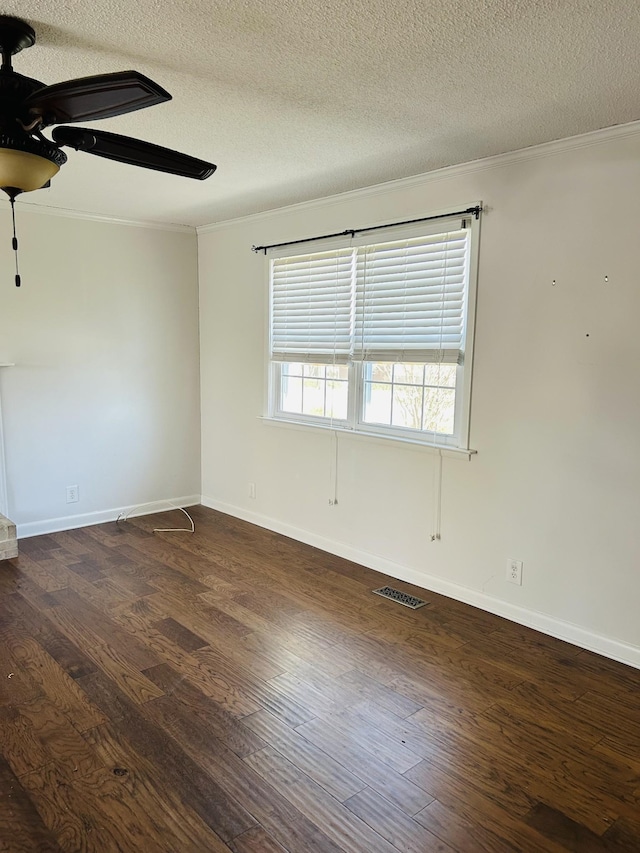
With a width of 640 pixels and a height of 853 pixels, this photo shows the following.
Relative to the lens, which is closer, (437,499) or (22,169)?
(22,169)

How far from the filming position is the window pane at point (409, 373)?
11.6ft

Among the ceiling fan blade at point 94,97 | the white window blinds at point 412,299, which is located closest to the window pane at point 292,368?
the white window blinds at point 412,299

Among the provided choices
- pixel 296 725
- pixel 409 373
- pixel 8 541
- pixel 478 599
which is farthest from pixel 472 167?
pixel 8 541

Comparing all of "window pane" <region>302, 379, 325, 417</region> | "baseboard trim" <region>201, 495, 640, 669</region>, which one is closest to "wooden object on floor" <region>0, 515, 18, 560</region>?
"baseboard trim" <region>201, 495, 640, 669</region>

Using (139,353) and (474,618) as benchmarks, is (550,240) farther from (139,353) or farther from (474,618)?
(139,353)

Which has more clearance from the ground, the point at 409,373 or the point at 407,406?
the point at 409,373

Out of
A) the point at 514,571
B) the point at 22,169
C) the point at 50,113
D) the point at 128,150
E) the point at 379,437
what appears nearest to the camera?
the point at 50,113

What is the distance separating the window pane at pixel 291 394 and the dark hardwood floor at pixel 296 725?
1.41 m

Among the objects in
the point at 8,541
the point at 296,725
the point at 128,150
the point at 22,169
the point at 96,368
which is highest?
the point at 128,150

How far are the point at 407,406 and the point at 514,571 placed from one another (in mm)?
1142

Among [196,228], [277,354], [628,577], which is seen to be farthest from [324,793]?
[196,228]

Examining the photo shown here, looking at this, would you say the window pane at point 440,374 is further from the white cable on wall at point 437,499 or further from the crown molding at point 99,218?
the crown molding at point 99,218

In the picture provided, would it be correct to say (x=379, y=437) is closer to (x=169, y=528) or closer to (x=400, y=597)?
(x=400, y=597)

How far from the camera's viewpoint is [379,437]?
12.2 ft
